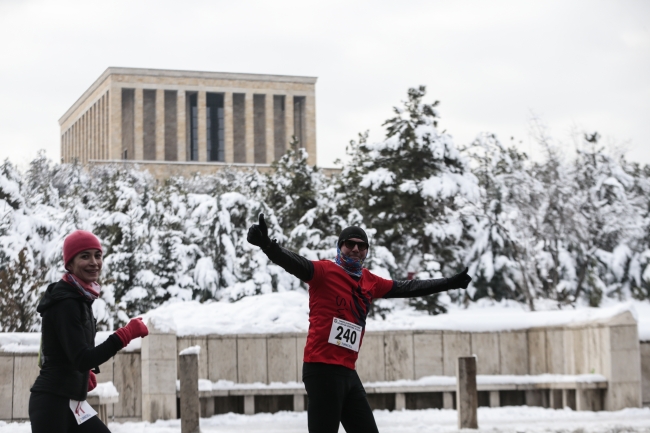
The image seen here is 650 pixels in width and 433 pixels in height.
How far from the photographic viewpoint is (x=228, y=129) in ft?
299

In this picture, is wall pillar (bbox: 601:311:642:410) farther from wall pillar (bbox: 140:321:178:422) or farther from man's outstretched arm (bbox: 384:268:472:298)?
man's outstretched arm (bbox: 384:268:472:298)

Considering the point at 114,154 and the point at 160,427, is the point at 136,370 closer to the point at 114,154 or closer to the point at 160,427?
the point at 160,427

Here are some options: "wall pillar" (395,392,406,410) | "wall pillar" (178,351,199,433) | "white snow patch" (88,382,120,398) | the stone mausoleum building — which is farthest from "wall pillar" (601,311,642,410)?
the stone mausoleum building

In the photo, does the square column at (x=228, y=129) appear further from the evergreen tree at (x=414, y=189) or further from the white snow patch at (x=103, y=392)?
the white snow patch at (x=103, y=392)

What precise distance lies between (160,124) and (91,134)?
10.1 m

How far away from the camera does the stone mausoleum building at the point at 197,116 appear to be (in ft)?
286

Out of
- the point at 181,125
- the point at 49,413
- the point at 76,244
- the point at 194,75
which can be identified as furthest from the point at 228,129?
the point at 49,413

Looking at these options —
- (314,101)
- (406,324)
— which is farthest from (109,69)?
(406,324)

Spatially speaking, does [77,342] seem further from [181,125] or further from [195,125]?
[195,125]

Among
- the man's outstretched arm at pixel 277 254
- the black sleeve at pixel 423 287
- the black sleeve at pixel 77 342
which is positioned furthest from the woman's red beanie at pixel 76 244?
the black sleeve at pixel 423 287

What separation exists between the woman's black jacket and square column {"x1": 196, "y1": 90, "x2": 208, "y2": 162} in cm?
8440

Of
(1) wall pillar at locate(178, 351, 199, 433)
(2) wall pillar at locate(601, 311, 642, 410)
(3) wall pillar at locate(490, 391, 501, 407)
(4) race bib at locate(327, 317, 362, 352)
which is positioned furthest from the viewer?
(3) wall pillar at locate(490, 391, 501, 407)

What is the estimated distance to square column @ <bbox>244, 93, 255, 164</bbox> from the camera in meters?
90.4

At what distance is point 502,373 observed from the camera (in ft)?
53.6
